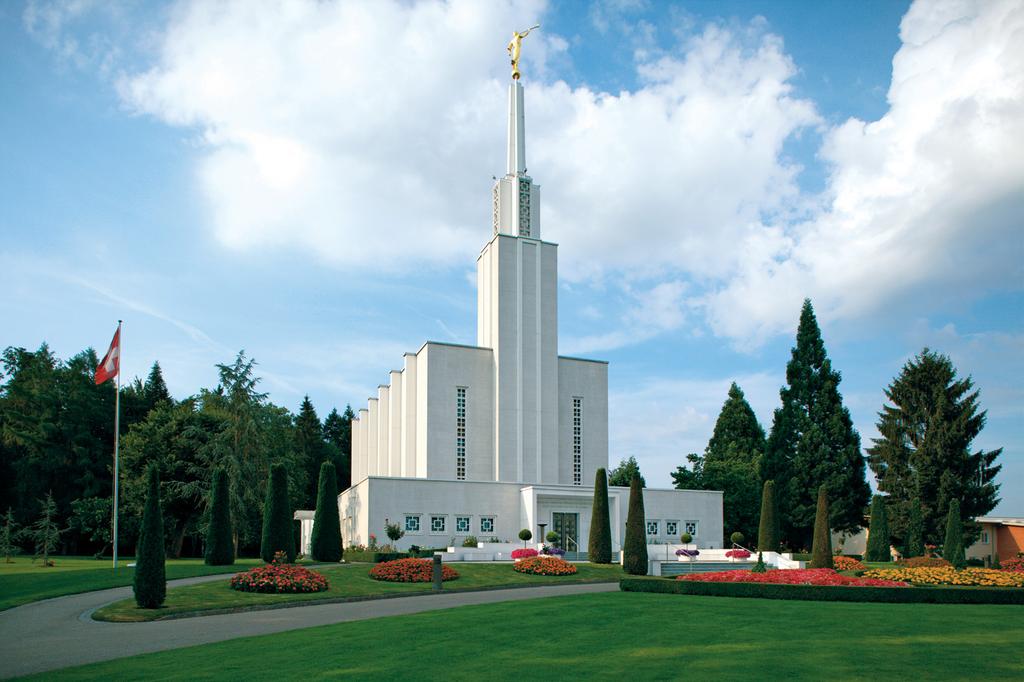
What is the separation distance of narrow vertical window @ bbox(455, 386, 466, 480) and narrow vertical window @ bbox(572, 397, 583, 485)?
731 cm

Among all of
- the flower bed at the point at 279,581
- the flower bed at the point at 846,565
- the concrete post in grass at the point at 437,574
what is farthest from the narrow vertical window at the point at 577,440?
the flower bed at the point at 279,581

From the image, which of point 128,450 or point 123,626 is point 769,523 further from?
point 128,450

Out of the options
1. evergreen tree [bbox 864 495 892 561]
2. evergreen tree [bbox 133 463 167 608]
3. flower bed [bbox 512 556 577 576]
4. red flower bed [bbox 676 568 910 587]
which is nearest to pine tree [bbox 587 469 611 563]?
flower bed [bbox 512 556 577 576]

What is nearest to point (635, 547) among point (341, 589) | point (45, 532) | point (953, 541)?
point (341, 589)

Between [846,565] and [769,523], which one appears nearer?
[846,565]

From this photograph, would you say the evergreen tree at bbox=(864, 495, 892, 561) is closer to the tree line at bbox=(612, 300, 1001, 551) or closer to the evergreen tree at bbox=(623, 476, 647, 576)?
the tree line at bbox=(612, 300, 1001, 551)

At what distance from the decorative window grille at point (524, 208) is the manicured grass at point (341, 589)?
85.5ft

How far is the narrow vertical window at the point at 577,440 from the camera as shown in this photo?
168 feet

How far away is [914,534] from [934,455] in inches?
188

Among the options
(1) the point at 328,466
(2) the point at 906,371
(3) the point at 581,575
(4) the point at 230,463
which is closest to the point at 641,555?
(3) the point at 581,575

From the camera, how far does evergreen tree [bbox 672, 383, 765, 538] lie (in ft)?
188

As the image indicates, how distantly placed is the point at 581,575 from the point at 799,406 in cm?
2880

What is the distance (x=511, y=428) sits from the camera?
49344mm

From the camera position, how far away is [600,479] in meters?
35.7
